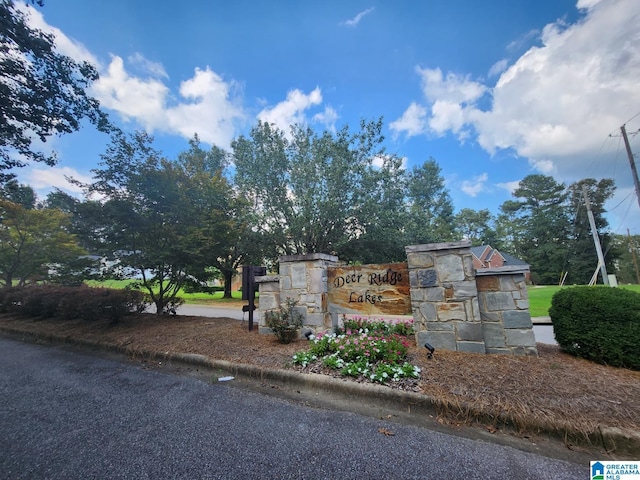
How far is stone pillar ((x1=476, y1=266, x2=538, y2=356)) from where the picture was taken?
135 inches

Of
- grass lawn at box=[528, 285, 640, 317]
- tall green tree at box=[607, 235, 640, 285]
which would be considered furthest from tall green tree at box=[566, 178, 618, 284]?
grass lawn at box=[528, 285, 640, 317]

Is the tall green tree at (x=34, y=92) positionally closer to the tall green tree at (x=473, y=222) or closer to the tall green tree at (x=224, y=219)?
the tall green tree at (x=224, y=219)

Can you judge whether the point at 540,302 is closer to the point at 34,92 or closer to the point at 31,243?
the point at 34,92

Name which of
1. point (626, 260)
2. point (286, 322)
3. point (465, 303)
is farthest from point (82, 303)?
point (626, 260)

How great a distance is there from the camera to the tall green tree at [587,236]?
102 feet

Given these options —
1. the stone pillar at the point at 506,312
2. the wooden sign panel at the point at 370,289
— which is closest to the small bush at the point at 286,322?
the wooden sign panel at the point at 370,289

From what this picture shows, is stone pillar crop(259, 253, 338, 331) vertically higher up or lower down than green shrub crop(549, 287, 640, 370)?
higher up

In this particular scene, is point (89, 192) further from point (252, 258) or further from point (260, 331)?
point (252, 258)

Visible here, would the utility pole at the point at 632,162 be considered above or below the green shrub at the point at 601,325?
above

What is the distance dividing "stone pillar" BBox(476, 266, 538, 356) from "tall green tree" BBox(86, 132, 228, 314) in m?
5.78

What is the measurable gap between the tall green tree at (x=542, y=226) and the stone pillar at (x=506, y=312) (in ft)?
129

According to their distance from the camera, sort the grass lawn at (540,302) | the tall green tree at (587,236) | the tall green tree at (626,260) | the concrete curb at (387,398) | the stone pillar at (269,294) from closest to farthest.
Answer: the concrete curb at (387,398)
the stone pillar at (269,294)
the grass lawn at (540,302)
the tall green tree at (587,236)
the tall green tree at (626,260)

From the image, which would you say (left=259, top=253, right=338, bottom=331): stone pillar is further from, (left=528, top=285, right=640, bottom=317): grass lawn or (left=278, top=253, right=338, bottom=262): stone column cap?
(left=528, top=285, right=640, bottom=317): grass lawn

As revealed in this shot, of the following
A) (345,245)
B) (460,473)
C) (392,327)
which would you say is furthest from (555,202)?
(460,473)
